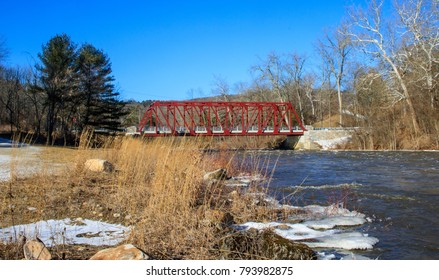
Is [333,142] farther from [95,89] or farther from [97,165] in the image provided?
[97,165]

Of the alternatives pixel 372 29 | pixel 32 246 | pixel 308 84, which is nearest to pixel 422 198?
pixel 32 246

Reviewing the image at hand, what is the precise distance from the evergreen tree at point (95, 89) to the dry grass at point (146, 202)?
1060 inches

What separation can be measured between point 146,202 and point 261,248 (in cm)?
256

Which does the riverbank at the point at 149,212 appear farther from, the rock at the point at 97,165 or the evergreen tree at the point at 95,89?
the evergreen tree at the point at 95,89

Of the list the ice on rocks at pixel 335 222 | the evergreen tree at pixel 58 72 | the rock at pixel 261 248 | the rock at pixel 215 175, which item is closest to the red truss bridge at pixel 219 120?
the evergreen tree at pixel 58 72

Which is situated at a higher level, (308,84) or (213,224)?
(308,84)

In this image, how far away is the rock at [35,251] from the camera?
3678 millimetres

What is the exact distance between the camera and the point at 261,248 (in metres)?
4.46

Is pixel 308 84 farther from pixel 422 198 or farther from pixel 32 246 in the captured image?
pixel 32 246

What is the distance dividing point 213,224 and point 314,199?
4.43 metres

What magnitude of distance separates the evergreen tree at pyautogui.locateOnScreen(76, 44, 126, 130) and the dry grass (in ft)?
88.3
